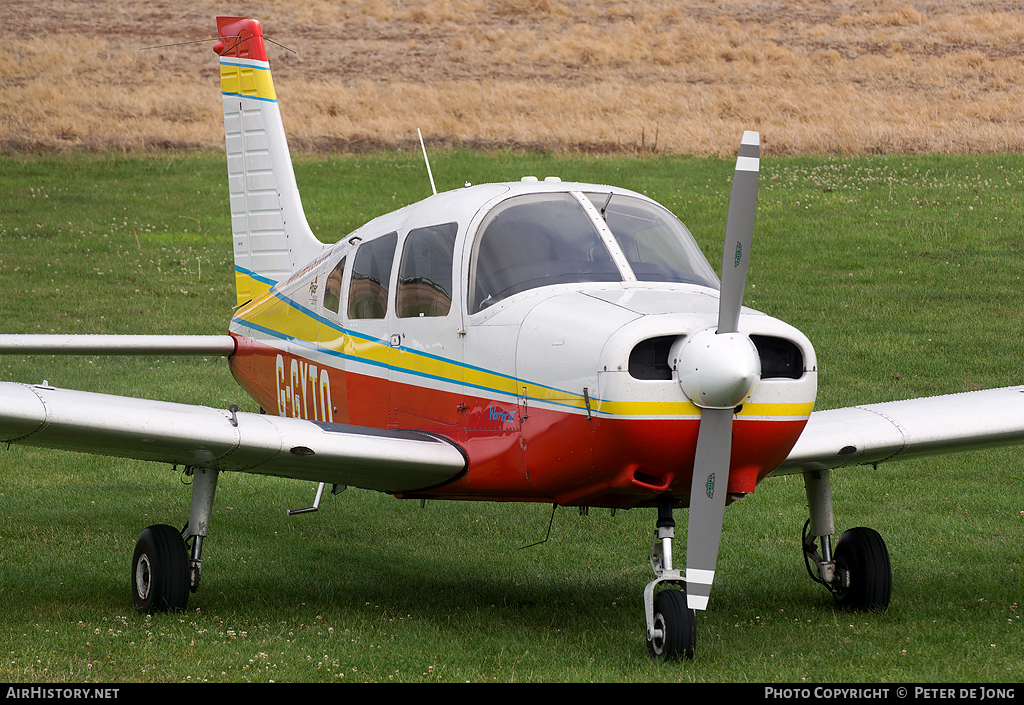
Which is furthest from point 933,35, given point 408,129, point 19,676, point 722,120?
point 19,676

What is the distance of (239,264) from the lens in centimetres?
1177

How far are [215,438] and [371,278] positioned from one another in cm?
186

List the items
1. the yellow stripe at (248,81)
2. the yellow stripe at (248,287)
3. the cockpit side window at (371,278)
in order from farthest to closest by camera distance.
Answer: the yellow stripe at (248,81) → the yellow stripe at (248,287) → the cockpit side window at (371,278)

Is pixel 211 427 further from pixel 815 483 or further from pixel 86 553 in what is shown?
pixel 815 483

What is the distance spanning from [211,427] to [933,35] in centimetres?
3839

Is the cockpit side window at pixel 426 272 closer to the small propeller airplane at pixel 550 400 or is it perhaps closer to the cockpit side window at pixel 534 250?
the small propeller airplane at pixel 550 400

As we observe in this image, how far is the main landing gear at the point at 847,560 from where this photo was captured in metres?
7.43

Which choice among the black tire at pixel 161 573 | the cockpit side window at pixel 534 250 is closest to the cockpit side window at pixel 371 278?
the cockpit side window at pixel 534 250

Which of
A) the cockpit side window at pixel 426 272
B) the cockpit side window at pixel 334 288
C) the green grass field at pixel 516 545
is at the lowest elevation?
the green grass field at pixel 516 545

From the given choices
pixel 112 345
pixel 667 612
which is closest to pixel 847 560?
pixel 667 612

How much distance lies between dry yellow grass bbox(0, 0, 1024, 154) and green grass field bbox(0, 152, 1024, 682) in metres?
9.51

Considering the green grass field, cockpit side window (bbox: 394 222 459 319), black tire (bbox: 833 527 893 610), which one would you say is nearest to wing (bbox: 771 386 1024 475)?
black tire (bbox: 833 527 893 610)

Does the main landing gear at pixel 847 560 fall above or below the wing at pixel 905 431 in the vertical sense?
below

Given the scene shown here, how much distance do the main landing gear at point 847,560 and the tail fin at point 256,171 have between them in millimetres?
5493
